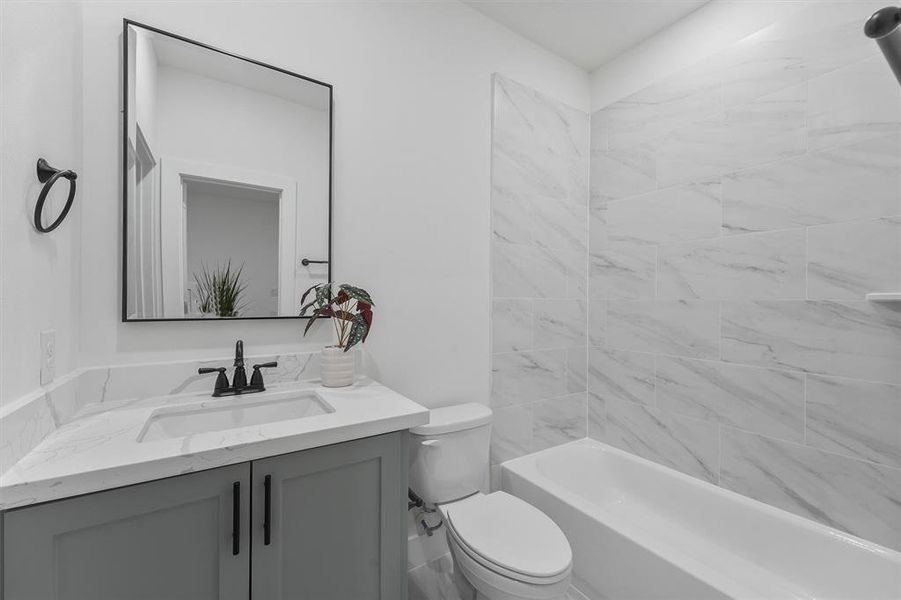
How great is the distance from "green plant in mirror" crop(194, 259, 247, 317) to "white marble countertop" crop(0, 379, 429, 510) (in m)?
0.30

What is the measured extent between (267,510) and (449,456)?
79 centimetres

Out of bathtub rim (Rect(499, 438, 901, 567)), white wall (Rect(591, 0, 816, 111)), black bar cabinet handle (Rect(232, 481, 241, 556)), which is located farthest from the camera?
white wall (Rect(591, 0, 816, 111))

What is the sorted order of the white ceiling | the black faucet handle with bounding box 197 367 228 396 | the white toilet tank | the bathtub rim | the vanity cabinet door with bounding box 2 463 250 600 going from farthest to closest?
the white ceiling < the white toilet tank < the bathtub rim < the black faucet handle with bounding box 197 367 228 396 < the vanity cabinet door with bounding box 2 463 250 600

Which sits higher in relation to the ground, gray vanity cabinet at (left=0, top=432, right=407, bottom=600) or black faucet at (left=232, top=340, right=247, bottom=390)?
black faucet at (left=232, top=340, right=247, bottom=390)

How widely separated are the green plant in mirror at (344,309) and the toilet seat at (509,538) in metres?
0.75

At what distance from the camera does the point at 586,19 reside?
1.95 meters

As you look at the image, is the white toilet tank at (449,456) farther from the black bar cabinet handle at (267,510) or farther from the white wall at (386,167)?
the black bar cabinet handle at (267,510)

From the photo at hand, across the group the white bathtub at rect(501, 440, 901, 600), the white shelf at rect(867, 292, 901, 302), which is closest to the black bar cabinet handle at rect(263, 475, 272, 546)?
the white bathtub at rect(501, 440, 901, 600)

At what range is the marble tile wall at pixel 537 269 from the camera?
2.01m

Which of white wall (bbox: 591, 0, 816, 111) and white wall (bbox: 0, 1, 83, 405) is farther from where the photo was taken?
white wall (bbox: 591, 0, 816, 111)

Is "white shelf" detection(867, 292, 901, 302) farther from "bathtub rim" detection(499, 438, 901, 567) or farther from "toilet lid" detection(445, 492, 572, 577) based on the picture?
"toilet lid" detection(445, 492, 572, 577)

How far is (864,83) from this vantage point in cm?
140

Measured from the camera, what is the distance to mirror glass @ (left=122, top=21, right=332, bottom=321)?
4.04ft

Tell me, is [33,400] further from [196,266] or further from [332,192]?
[332,192]
